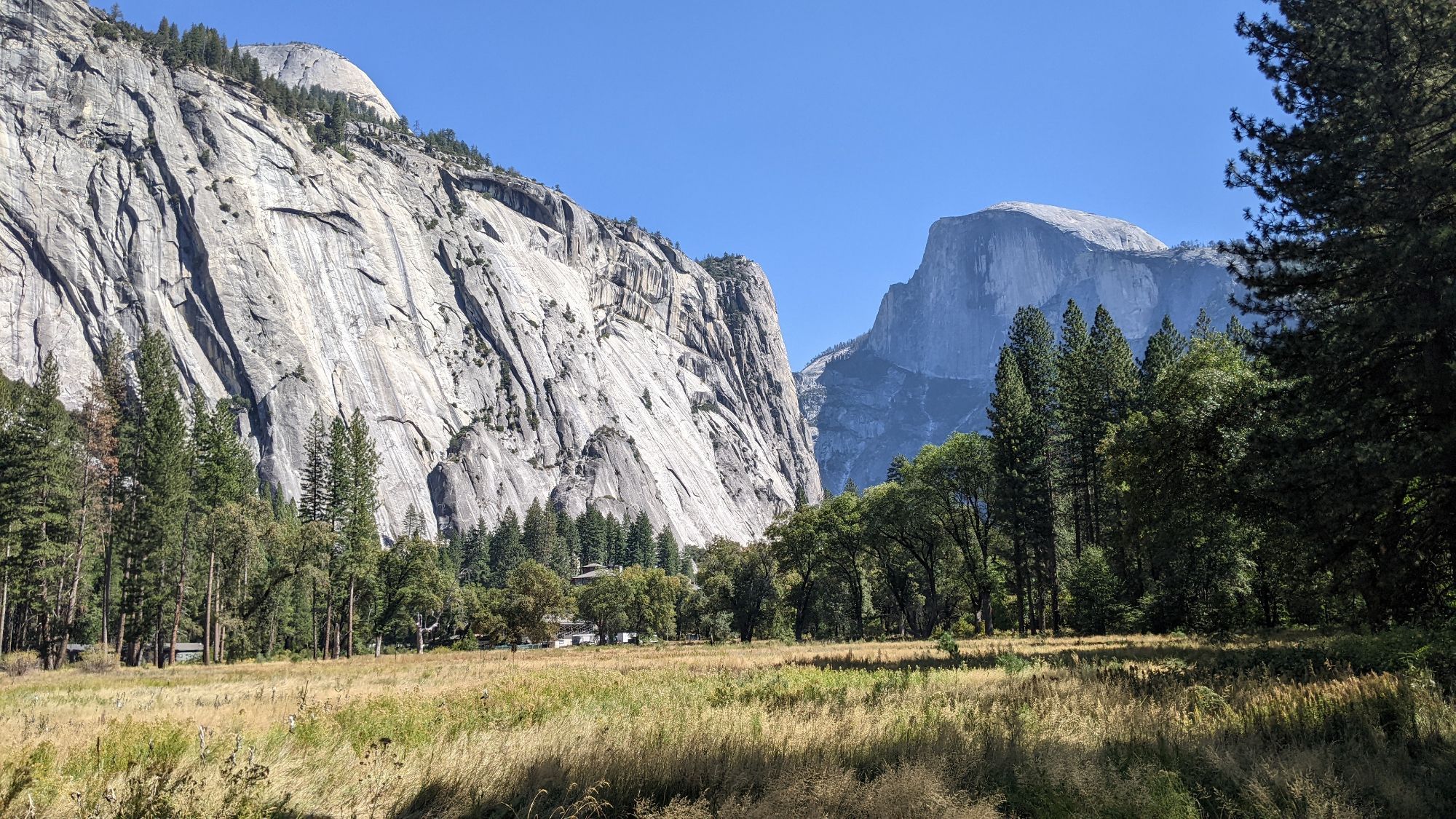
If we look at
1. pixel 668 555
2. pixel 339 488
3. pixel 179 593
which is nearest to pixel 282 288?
pixel 668 555

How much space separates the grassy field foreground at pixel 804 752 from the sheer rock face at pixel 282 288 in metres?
126

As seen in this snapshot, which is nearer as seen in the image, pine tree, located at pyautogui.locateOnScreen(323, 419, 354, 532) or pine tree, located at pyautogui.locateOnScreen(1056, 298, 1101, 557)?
pine tree, located at pyautogui.locateOnScreen(1056, 298, 1101, 557)

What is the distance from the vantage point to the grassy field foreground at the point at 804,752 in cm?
669

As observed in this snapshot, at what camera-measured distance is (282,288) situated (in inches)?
5586

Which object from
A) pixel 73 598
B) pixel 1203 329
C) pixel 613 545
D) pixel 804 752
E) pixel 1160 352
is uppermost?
pixel 1203 329

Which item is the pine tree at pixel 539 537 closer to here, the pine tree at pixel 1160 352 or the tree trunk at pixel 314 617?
the tree trunk at pixel 314 617

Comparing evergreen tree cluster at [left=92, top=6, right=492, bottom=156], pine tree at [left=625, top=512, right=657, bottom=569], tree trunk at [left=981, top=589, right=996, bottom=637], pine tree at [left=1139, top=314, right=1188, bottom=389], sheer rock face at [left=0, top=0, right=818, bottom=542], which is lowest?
tree trunk at [left=981, top=589, right=996, bottom=637]

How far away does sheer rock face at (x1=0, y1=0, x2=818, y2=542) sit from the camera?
124250 mm

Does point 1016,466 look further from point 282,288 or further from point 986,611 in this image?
point 282,288

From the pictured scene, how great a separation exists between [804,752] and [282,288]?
159571mm

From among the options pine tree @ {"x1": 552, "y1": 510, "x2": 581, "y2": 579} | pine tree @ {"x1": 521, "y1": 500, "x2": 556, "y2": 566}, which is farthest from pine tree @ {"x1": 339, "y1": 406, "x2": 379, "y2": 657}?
pine tree @ {"x1": 552, "y1": 510, "x2": 581, "y2": 579}

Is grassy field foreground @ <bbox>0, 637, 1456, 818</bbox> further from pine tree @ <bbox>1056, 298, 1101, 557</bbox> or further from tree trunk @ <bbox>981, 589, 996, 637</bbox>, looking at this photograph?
pine tree @ <bbox>1056, 298, 1101, 557</bbox>

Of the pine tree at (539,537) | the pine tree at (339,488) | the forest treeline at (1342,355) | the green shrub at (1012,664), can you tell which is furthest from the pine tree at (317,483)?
the forest treeline at (1342,355)

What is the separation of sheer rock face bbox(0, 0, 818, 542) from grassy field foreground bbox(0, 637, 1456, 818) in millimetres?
126160
